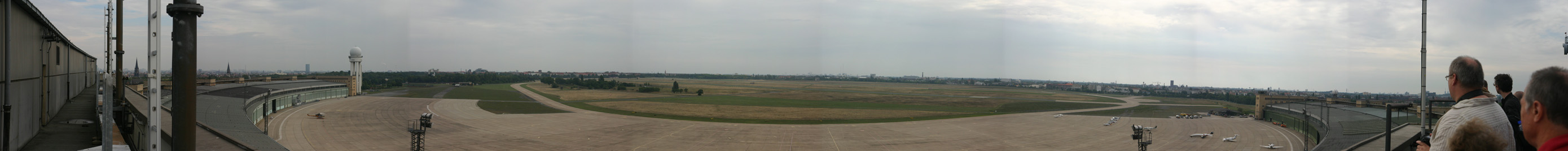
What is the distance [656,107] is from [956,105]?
19.5 metres

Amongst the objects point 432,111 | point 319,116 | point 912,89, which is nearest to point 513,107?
point 432,111

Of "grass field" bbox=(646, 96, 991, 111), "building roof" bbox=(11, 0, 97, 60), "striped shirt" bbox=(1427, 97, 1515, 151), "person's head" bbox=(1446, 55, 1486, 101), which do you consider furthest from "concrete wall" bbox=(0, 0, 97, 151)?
"grass field" bbox=(646, 96, 991, 111)

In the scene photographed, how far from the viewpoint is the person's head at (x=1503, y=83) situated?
→ 11.0ft

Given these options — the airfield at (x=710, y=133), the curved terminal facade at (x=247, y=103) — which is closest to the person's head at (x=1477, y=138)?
the curved terminal facade at (x=247, y=103)

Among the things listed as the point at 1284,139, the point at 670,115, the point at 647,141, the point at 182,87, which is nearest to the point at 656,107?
the point at 670,115

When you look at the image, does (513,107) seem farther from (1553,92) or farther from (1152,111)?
(1152,111)

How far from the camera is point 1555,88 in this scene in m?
1.80

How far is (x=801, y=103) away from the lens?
1610 inches

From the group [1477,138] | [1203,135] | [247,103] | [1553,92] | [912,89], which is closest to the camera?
[1553,92]

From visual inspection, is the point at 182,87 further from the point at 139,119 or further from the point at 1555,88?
the point at 139,119

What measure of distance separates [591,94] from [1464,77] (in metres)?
47.3

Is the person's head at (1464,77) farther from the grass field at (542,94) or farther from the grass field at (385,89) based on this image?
the grass field at (385,89)

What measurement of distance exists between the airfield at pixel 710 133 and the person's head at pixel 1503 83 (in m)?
15.0

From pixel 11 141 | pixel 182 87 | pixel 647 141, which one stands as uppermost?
pixel 182 87
